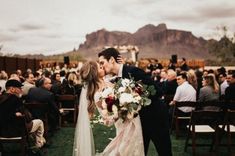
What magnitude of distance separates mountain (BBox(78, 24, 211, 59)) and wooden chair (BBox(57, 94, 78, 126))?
98.2 m

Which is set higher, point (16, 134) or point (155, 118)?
point (155, 118)

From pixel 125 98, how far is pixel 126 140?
1.70ft

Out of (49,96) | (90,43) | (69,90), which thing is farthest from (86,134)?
(90,43)

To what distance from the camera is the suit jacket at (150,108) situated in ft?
17.0

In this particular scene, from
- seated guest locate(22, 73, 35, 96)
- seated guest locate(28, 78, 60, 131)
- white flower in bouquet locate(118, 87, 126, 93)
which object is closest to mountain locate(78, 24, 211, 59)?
seated guest locate(22, 73, 35, 96)

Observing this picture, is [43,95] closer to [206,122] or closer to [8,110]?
[8,110]

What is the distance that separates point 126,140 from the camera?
505 centimetres

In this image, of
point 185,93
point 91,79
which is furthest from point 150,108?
point 185,93

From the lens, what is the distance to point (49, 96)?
948 centimetres

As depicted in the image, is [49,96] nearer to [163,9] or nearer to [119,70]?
[119,70]

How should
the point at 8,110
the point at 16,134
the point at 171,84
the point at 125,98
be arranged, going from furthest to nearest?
the point at 171,84
the point at 16,134
the point at 8,110
the point at 125,98

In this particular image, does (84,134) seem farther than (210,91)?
No

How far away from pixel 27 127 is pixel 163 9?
456ft

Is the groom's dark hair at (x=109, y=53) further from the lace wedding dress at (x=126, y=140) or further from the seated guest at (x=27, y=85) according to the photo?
the seated guest at (x=27, y=85)
